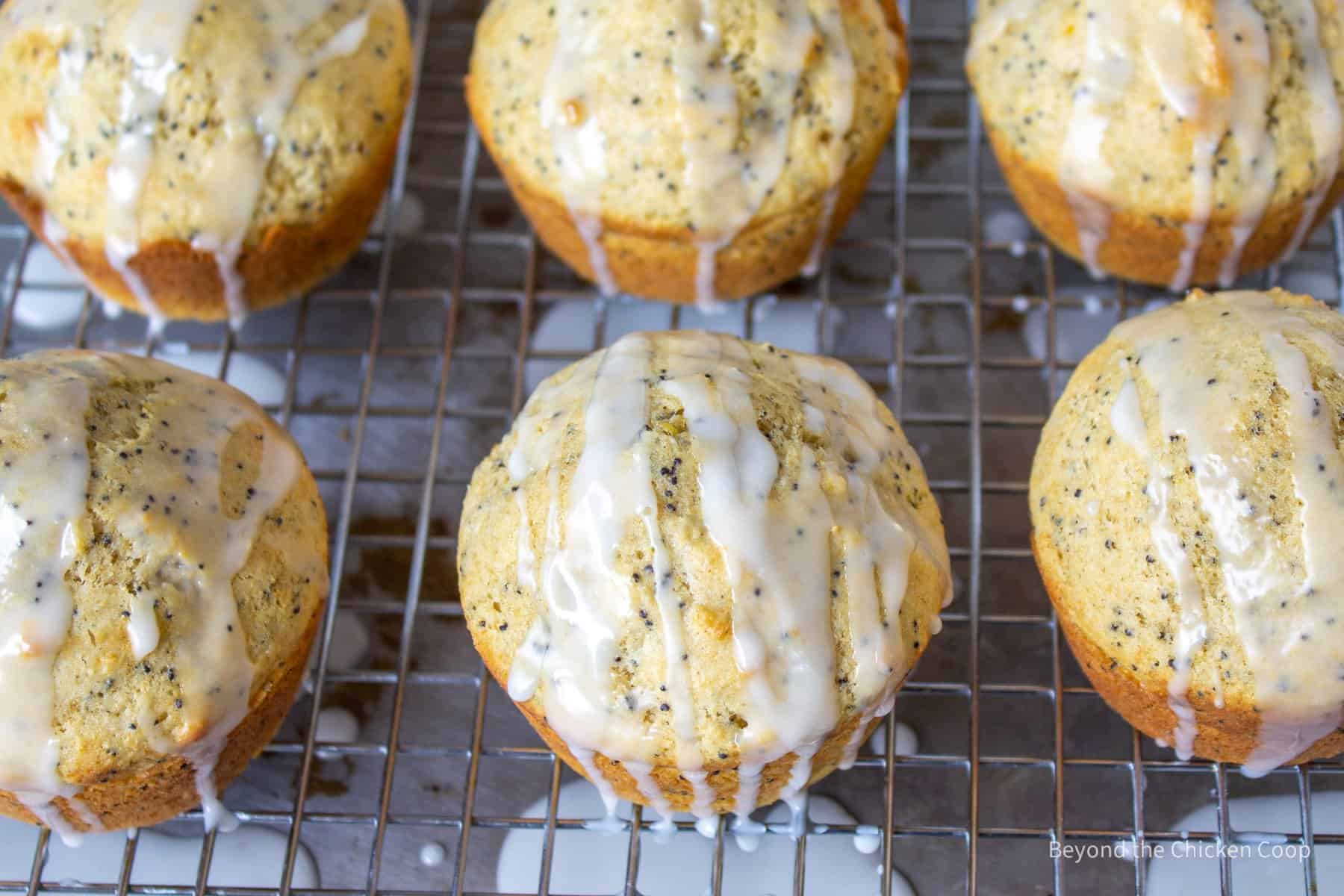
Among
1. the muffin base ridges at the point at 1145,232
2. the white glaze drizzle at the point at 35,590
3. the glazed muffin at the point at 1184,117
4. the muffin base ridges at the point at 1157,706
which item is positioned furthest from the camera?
the muffin base ridges at the point at 1145,232

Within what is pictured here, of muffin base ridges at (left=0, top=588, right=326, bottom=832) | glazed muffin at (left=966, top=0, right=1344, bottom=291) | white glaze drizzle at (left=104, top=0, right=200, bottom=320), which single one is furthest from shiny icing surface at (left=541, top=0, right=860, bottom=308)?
muffin base ridges at (left=0, top=588, right=326, bottom=832)

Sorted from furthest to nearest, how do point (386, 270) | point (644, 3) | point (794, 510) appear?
point (386, 270)
point (644, 3)
point (794, 510)

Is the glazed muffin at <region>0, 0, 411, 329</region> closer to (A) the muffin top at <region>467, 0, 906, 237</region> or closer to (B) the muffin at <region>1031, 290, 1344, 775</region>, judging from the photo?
(A) the muffin top at <region>467, 0, 906, 237</region>

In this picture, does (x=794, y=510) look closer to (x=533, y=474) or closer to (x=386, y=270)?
(x=533, y=474)

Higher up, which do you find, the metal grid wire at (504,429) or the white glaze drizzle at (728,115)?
the white glaze drizzle at (728,115)

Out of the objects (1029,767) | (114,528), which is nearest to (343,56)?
(114,528)

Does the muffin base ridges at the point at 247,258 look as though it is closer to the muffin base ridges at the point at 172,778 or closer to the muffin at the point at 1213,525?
the muffin base ridges at the point at 172,778

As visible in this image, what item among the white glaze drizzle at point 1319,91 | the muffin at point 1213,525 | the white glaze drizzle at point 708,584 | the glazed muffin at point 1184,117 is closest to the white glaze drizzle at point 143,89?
the white glaze drizzle at point 708,584
